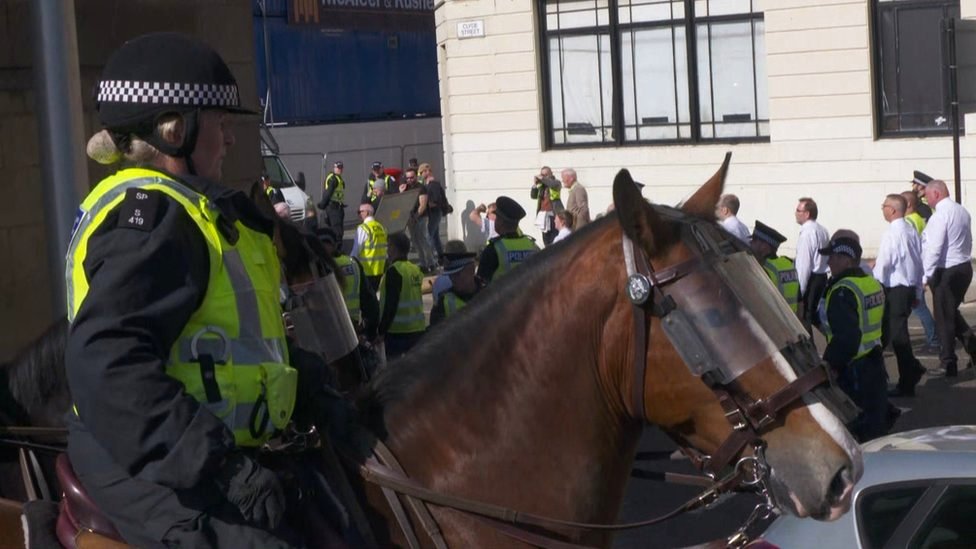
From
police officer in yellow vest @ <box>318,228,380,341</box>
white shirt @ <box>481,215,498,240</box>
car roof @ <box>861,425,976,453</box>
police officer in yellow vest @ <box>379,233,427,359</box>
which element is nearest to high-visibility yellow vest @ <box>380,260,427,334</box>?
police officer in yellow vest @ <box>379,233,427,359</box>

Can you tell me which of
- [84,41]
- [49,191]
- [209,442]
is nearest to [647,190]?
[84,41]

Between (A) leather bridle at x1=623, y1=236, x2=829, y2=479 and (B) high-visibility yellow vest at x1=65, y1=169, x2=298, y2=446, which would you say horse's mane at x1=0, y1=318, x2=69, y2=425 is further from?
(A) leather bridle at x1=623, y1=236, x2=829, y2=479

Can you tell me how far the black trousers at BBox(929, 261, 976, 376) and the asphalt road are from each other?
0.26 meters

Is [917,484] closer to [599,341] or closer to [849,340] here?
[599,341]

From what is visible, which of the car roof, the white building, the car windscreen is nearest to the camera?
the car roof

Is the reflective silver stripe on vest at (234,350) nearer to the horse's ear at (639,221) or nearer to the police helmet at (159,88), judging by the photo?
the police helmet at (159,88)

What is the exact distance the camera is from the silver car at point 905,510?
478 cm

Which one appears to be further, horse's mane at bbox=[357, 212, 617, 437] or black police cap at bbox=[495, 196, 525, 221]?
black police cap at bbox=[495, 196, 525, 221]

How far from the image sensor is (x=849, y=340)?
9.89 meters

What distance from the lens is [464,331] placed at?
3342 mm

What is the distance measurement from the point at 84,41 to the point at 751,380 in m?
6.77

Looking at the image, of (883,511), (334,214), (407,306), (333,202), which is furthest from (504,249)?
(333,202)

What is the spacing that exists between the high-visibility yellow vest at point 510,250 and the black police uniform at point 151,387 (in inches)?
340

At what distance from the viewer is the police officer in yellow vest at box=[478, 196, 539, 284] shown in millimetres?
11555
